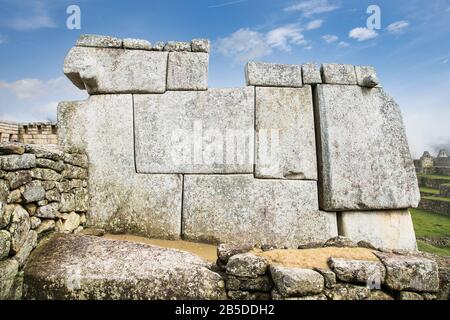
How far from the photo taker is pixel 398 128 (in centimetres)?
473

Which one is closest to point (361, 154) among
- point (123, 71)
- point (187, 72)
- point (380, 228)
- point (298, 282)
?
point (380, 228)

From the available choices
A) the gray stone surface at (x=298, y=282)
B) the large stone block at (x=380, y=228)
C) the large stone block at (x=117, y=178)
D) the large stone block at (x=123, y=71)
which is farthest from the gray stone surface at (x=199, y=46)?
the gray stone surface at (x=298, y=282)

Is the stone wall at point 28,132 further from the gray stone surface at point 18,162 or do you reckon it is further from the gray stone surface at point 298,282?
the gray stone surface at point 298,282

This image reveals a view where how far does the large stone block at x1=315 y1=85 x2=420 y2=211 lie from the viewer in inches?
175

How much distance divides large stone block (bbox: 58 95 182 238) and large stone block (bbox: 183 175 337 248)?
0.28m

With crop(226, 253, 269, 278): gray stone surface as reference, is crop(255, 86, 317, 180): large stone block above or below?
above

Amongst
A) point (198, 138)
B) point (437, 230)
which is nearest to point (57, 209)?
point (198, 138)

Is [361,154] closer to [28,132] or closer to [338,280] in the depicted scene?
[338,280]

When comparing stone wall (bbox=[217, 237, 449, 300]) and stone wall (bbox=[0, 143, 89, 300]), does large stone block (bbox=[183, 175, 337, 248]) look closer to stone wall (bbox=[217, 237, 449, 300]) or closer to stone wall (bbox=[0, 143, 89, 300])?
stone wall (bbox=[217, 237, 449, 300])

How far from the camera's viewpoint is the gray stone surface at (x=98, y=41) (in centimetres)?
448

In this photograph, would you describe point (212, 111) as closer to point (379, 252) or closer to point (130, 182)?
point (130, 182)

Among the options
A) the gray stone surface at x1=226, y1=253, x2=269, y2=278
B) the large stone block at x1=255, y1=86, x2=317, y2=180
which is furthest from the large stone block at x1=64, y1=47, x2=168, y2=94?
the gray stone surface at x1=226, y1=253, x2=269, y2=278

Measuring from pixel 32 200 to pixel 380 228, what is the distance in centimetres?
451

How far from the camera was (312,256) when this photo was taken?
3.05 metres
